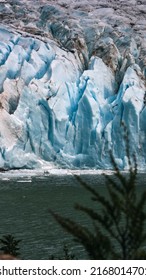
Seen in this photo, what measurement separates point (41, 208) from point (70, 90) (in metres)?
27.1

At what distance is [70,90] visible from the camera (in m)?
56.7

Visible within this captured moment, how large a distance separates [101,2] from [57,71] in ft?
85.1

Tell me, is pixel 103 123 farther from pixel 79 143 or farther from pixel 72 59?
pixel 72 59

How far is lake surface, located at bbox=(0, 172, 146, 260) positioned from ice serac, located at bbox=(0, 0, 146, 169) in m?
3.19

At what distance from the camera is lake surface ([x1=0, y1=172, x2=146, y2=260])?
21444 millimetres

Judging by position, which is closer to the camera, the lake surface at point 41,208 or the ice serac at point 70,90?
the lake surface at point 41,208

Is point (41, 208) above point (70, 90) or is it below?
below

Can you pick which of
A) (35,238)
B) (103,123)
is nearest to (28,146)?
(103,123)

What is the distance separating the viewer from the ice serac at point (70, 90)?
5212cm

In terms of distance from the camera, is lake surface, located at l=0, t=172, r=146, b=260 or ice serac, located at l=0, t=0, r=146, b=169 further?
ice serac, located at l=0, t=0, r=146, b=169

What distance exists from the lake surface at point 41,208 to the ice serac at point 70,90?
3.19m

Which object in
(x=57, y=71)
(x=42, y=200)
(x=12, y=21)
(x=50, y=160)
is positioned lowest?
(x=50, y=160)

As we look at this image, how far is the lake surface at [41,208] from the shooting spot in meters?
21.4

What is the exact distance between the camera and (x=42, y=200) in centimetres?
3506
